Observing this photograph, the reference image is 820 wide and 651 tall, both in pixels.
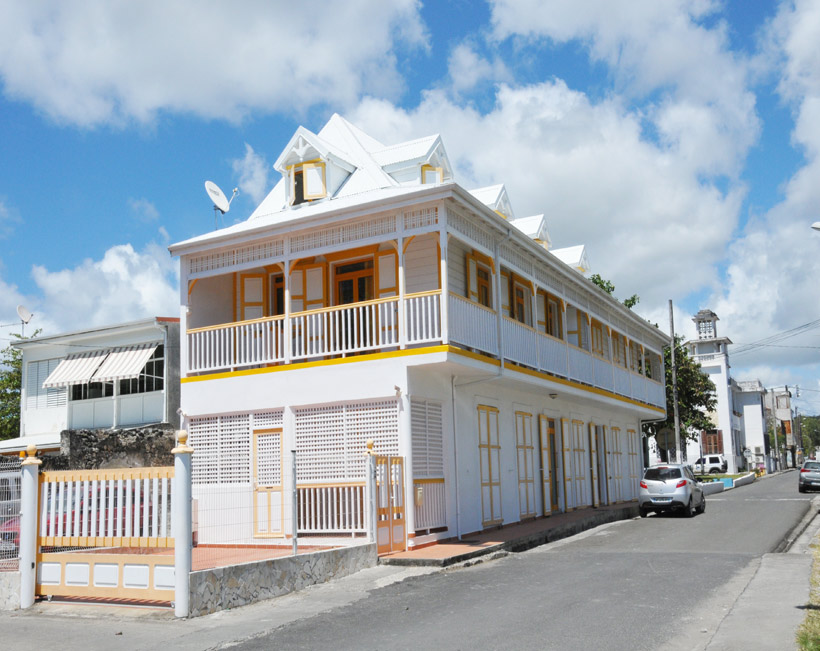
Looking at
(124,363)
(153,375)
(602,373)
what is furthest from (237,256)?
(602,373)

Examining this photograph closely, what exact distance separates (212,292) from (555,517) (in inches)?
415

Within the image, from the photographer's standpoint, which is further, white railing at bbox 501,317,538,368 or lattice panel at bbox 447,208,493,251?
white railing at bbox 501,317,538,368

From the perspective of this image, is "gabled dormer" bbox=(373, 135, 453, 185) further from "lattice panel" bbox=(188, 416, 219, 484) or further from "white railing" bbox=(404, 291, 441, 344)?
"lattice panel" bbox=(188, 416, 219, 484)

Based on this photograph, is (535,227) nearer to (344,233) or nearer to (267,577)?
(344,233)

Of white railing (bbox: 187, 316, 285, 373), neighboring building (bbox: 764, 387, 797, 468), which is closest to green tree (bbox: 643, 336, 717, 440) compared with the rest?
white railing (bbox: 187, 316, 285, 373)

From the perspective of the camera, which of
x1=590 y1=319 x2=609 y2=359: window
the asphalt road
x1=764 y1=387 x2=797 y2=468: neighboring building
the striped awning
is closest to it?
the asphalt road

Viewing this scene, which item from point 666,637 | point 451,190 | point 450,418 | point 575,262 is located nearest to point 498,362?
point 450,418

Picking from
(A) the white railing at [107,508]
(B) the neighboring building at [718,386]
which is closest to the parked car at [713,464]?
(B) the neighboring building at [718,386]

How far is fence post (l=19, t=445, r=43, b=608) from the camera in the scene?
11.3 meters

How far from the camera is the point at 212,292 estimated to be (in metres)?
20.1

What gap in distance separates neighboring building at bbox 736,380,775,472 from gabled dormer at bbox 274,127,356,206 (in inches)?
3000

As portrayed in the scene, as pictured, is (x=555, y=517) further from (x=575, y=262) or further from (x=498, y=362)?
(x=575, y=262)

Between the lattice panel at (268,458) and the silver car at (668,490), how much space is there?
1182 centimetres

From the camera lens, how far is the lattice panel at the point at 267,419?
1750cm
